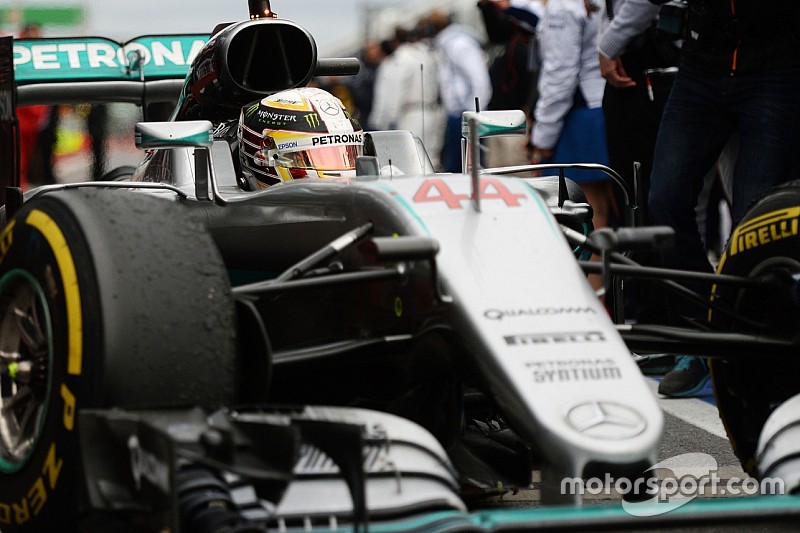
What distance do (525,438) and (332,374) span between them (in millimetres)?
900

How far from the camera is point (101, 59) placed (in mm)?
7066

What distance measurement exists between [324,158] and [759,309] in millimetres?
1517

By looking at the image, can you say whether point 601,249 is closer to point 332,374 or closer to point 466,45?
point 332,374

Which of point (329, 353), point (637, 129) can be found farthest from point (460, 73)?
point (329, 353)

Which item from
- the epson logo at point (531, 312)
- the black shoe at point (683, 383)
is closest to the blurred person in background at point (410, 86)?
the black shoe at point (683, 383)

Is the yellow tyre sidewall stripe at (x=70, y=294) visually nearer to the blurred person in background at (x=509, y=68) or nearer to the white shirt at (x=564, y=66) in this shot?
the white shirt at (x=564, y=66)

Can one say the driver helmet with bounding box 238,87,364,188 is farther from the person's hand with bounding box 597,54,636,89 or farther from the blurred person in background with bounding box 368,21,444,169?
the blurred person in background with bounding box 368,21,444,169

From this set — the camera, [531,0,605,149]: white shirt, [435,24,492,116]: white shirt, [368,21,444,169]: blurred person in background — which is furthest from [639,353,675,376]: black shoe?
[368,21,444,169]: blurred person in background

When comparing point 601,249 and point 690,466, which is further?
point 690,466

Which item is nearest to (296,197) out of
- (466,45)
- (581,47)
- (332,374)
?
(332,374)

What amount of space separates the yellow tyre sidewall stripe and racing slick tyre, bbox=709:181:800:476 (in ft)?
5.92

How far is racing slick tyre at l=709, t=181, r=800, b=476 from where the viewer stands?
12.6 feet

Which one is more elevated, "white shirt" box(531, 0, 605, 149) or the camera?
the camera

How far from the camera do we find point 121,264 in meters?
3.03
